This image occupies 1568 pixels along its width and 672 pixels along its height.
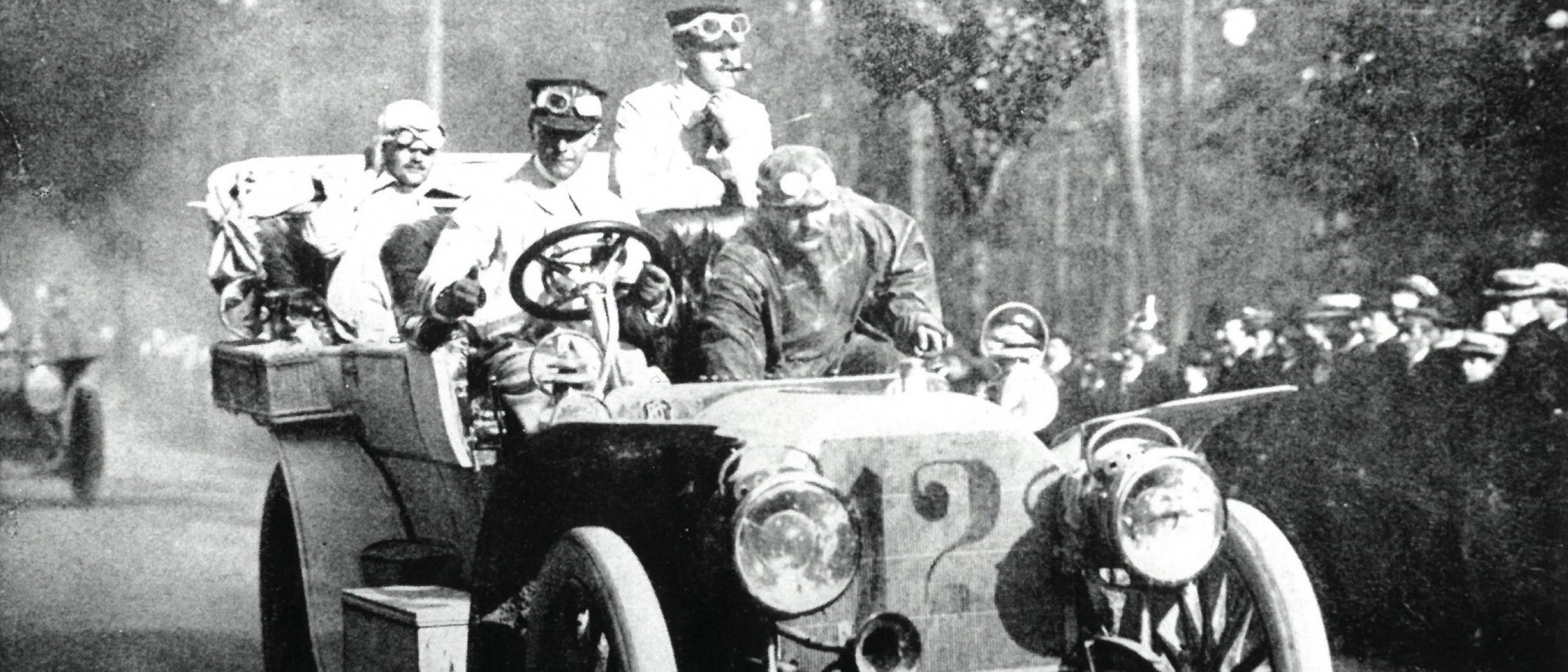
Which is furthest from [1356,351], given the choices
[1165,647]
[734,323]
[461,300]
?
[461,300]

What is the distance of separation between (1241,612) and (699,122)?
2.37m

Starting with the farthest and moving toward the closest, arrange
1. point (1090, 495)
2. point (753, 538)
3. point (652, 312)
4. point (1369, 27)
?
point (1369, 27), point (652, 312), point (1090, 495), point (753, 538)

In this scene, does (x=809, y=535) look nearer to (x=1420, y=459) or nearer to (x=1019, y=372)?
(x=1019, y=372)

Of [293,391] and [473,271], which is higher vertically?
[473,271]

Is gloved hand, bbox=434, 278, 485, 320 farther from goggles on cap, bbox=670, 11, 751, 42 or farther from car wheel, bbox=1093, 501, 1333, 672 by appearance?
car wheel, bbox=1093, 501, 1333, 672

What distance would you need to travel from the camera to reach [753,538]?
8.89 ft

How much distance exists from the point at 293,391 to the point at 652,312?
106cm

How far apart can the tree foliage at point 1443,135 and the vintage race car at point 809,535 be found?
60.1 inches

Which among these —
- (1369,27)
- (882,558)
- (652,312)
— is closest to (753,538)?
(882,558)

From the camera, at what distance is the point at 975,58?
5.14 metres

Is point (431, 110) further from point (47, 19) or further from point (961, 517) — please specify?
point (961, 517)

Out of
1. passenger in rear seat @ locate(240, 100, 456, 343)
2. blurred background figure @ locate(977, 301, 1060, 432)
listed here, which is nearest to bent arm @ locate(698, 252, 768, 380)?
blurred background figure @ locate(977, 301, 1060, 432)

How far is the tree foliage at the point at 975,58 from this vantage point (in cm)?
502

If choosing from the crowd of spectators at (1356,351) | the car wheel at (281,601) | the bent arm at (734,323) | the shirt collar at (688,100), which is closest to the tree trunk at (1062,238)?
the crowd of spectators at (1356,351)
